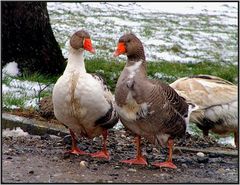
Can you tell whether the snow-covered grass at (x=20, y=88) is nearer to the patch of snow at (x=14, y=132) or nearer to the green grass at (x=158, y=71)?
the green grass at (x=158, y=71)

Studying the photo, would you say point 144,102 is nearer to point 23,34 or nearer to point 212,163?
point 212,163

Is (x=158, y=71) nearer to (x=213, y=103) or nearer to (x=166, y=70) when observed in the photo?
(x=166, y=70)

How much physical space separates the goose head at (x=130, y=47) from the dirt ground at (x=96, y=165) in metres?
1.14

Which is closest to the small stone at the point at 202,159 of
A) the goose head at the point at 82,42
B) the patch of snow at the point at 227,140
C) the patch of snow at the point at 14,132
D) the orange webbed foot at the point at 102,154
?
the orange webbed foot at the point at 102,154

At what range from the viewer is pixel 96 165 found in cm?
593

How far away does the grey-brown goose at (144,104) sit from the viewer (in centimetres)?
562

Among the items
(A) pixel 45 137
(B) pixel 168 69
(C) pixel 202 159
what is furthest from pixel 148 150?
(B) pixel 168 69

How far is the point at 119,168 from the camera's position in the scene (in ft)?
19.2

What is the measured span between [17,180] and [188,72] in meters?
6.88

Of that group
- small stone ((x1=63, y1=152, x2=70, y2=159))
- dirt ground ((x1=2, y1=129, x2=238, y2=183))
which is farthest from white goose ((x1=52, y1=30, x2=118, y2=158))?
dirt ground ((x1=2, y1=129, x2=238, y2=183))

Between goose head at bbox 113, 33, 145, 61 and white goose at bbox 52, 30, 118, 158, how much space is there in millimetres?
388

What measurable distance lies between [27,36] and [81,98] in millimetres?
3855

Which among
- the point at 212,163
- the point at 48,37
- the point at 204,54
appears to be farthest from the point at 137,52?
the point at 204,54

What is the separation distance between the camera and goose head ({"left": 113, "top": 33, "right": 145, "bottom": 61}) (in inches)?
229
